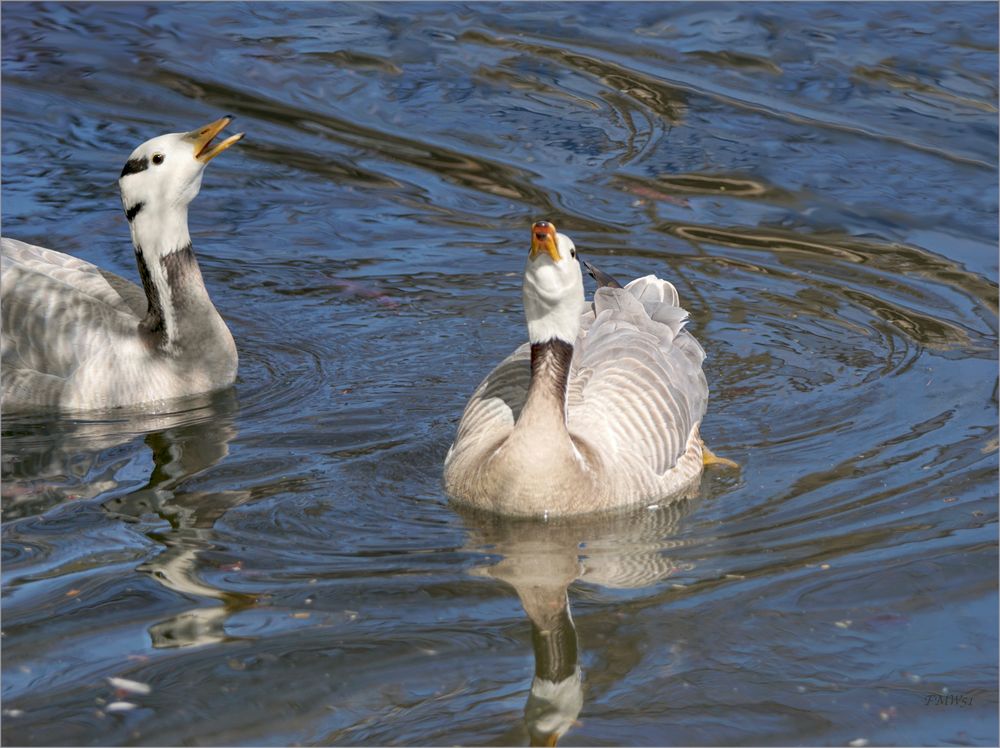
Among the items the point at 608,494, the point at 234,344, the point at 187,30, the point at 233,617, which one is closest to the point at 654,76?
the point at 187,30

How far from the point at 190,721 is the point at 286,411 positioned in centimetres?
329

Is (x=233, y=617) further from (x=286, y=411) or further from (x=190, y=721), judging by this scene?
(x=286, y=411)

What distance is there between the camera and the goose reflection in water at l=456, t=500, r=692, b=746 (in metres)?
5.97

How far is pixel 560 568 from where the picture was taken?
704 centimetres

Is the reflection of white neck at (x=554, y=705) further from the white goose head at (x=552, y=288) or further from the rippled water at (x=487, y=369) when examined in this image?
the white goose head at (x=552, y=288)

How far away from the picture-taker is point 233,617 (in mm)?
6543

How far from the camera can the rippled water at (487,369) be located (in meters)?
6.12

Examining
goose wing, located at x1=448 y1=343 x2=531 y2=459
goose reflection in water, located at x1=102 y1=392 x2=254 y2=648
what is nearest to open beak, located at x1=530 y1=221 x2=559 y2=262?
goose wing, located at x1=448 y1=343 x2=531 y2=459

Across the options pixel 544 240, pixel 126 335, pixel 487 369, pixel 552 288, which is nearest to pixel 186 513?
pixel 126 335

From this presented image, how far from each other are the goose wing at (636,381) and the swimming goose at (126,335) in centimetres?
232

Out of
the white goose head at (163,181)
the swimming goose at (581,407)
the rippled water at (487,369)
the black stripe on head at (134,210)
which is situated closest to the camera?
the rippled water at (487,369)

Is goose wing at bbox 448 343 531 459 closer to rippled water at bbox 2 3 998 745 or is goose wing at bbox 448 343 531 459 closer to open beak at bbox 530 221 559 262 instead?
rippled water at bbox 2 3 998 745

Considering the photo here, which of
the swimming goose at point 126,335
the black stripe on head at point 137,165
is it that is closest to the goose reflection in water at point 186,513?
the swimming goose at point 126,335

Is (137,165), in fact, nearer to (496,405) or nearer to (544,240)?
(496,405)
